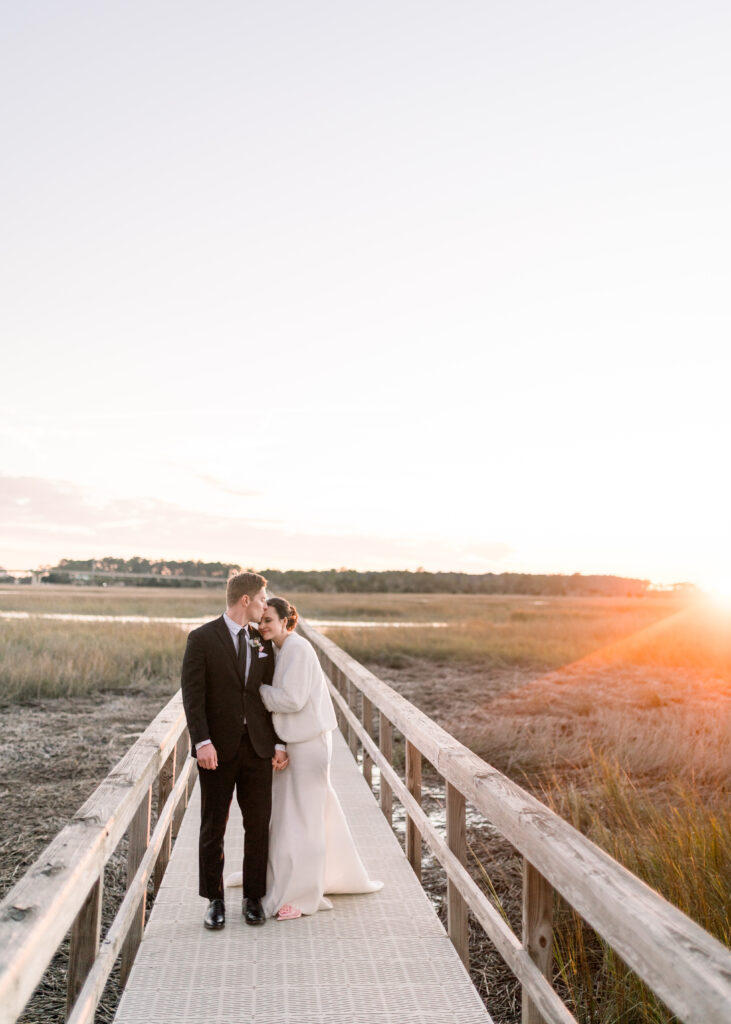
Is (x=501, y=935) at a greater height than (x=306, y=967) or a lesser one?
greater

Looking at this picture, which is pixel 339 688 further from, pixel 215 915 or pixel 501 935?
pixel 501 935

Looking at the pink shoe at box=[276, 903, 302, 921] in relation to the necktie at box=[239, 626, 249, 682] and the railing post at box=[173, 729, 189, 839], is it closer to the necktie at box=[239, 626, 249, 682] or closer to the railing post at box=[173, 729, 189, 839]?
the necktie at box=[239, 626, 249, 682]

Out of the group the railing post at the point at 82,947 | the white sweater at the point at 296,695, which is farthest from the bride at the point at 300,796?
the railing post at the point at 82,947

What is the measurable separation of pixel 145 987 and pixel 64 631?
22421 mm

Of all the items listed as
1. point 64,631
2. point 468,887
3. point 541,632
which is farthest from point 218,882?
point 541,632

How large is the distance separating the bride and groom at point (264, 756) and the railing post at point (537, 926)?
1699mm

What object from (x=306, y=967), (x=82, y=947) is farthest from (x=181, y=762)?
(x=82, y=947)

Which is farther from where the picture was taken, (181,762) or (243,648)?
(181,762)

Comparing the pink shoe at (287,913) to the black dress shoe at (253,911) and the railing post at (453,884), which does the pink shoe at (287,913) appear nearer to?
the black dress shoe at (253,911)

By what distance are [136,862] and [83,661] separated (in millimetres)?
14151

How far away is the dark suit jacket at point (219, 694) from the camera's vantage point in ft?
12.7

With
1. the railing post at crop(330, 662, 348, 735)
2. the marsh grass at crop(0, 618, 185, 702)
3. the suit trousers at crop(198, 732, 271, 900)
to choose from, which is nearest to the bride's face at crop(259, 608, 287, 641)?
the suit trousers at crop(198, 732, 271, 900)

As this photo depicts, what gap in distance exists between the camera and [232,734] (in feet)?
12.9

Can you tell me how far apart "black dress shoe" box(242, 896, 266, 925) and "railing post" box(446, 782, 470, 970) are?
2.94ft
